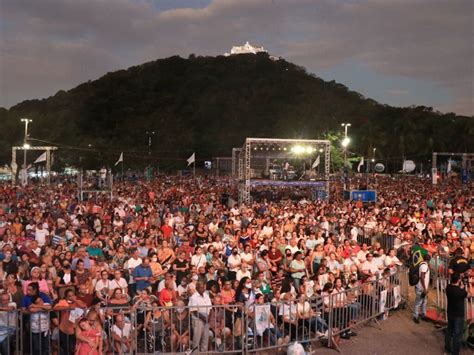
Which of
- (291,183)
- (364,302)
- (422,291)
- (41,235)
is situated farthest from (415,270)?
(291,183)

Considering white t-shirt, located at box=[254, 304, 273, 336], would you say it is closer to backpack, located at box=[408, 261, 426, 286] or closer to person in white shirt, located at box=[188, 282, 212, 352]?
person in white shirt, located at box=[188, 282, 212, 352]

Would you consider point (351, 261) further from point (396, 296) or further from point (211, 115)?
point (211, 115)

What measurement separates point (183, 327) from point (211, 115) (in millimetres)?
98958

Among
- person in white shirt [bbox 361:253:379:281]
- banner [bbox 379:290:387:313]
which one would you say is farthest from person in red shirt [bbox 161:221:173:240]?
banner [bbox 379:290:387:313]

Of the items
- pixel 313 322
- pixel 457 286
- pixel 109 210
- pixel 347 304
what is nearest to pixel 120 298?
pixel 313 322

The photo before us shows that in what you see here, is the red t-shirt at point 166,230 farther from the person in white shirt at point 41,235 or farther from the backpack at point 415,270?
the backpack at point 415,270

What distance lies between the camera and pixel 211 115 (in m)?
A: 106

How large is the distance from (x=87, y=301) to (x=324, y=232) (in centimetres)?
999

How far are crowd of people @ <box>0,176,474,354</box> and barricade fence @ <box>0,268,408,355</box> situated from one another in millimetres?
18

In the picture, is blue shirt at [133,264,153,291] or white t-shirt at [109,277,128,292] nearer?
white t-shirt at [109,277,128,292]

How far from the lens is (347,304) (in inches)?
353

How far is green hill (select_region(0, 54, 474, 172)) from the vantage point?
80.6 m

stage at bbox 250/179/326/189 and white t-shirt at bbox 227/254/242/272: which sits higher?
stage at bbox 250/179/326/189

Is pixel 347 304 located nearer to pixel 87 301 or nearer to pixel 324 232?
pixel 87 301
